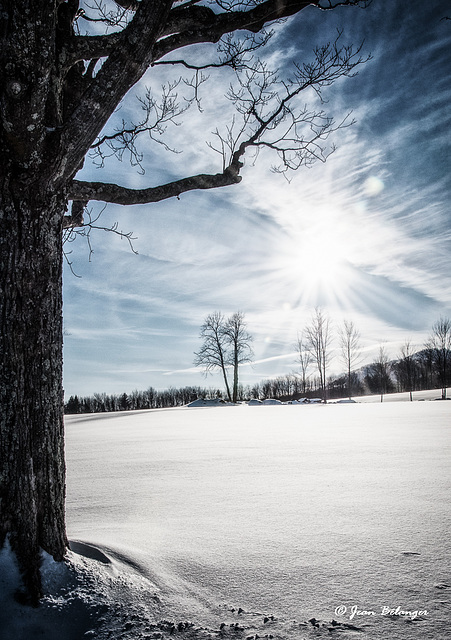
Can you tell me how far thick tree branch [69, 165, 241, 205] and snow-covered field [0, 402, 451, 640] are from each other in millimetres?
2183

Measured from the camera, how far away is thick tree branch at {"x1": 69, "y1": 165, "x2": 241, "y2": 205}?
7.95ft

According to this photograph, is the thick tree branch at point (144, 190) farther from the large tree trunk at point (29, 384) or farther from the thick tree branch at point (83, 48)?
the thick tree branch at point (83, 48)

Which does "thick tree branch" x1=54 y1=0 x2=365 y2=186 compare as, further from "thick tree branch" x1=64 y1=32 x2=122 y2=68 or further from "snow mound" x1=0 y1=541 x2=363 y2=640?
"snow mound" x1=0 y1=541 x2=363 y2=640

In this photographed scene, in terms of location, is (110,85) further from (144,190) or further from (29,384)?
(29,384)

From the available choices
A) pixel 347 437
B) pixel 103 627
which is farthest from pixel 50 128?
Answer: pixel 347 437

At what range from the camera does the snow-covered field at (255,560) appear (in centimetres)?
139

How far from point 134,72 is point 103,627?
2.80m

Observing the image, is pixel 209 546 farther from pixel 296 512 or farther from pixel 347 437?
pixel 347 437

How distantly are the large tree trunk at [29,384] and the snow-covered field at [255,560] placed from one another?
15 centimetres

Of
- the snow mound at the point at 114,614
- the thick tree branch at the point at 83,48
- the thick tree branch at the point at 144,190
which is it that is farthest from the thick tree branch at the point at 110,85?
the snow mound at the point at 114,614

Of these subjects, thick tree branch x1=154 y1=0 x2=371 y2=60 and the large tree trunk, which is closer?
the large tree trunk

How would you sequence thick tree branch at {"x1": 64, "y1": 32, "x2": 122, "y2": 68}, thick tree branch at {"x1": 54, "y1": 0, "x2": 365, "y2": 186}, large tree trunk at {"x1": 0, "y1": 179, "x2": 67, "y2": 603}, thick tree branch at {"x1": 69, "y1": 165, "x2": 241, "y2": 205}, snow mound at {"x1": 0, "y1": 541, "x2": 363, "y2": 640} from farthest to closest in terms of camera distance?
1. thick tree branch at {"x1": 69, "y1": 165, "x2": 241, "y2": 205}
2. thick tree branch at {"x1": 64, "y1": 32, "x2": 122, "y2": 68}
3. thick tree branch at {"x1": 54, "y1": 0, "x2": 365, "y2": 186}
4. large tree trunk at {"x1": 0, "y1": 179, "x2": 67, "y2": 603}
5. snow mound at {"x1": 0, "y1": 541, "x2": 363, "y2": 640}

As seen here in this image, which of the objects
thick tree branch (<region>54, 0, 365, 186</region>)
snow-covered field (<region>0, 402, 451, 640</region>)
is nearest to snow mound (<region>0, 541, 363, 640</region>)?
snow-covered field (<region>0, 402, 451, 640</region>)

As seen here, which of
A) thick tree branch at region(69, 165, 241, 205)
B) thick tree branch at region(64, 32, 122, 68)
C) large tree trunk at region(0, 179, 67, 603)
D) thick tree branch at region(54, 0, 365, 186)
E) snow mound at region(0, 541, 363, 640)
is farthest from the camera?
thick tree branch at region(69, 165, 241, 205)
